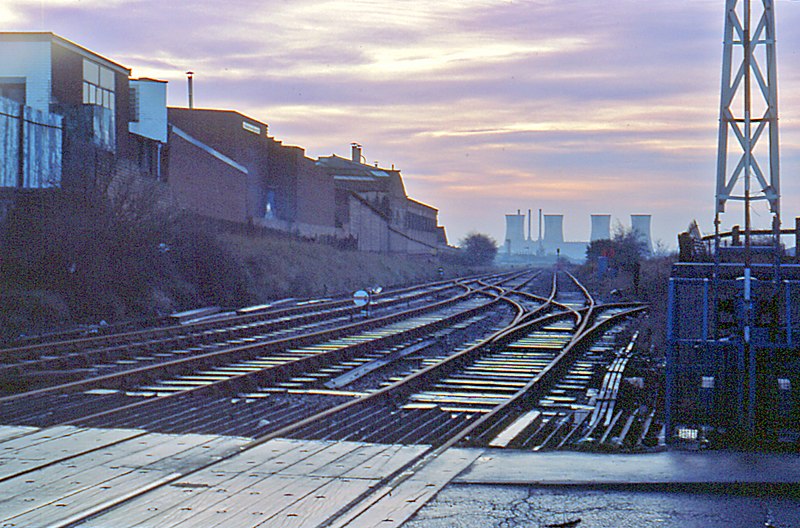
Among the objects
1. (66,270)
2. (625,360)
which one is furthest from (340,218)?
(625,360)

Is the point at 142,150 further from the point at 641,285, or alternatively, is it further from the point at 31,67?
the point at 641,285

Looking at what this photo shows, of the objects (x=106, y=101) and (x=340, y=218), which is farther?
(x=340, y=218)

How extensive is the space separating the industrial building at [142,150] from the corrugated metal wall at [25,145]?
30 millimetres

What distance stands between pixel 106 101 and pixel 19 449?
29.3 m

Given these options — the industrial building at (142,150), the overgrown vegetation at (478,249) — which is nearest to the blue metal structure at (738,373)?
the industrial building at (142,150)

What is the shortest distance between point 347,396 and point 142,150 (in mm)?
28849

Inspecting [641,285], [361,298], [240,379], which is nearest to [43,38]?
[361,298]

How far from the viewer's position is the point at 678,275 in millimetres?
10914

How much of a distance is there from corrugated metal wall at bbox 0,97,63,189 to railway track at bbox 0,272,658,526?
10.3 meters

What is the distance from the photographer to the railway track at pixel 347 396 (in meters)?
8.51

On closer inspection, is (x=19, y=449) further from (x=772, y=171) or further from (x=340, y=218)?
(x=340, y=218)

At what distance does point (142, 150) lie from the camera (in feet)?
126

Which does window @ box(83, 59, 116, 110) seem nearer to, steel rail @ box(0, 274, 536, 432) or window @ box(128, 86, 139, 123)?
window @ box(128, 86, 139, 123)

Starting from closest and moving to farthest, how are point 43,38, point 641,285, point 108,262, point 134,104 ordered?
point 108,262
point 43,38
point 134,104
point 641,285
